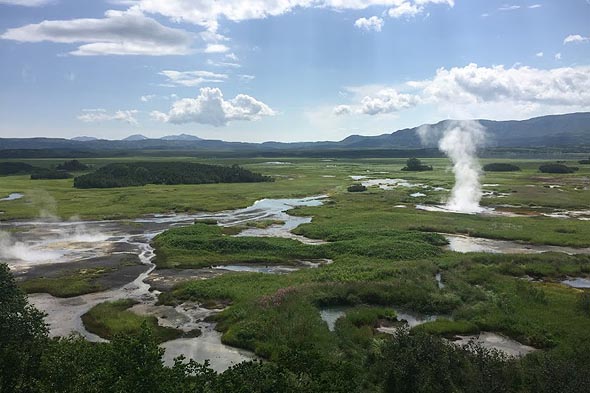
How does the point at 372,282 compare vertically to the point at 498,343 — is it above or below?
above

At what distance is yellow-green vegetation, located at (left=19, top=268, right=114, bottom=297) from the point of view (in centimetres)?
4281

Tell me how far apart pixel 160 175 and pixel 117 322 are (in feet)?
413

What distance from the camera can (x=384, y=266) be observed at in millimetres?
47906

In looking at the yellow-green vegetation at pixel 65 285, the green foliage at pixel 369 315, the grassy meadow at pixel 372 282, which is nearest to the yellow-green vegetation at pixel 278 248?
the grassy meadow at pixel 372 282

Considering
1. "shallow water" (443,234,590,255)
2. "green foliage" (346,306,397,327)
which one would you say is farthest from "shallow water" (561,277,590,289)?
"green foliage" (346,306,397,327)

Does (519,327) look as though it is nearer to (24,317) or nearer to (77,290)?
(24,317)

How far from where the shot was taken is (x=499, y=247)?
2360 inches

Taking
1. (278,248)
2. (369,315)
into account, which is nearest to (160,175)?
(278,248)

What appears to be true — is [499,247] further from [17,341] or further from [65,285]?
[17,341]

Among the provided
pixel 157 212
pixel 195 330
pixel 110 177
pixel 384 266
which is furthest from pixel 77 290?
pixel 110 177

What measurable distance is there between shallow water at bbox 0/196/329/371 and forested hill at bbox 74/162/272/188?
5178 centimetres

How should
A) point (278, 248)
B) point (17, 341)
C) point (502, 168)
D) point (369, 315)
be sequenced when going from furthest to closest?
point (502, 168) → point (278, 248) → point (369, 315) → point (17, 341)

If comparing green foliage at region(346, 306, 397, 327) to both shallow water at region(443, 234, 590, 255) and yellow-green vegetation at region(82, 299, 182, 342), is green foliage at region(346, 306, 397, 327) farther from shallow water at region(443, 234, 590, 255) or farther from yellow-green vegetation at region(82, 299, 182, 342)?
shallow water at region(443, 234, 590, 255)

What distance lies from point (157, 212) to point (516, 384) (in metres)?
78.0
